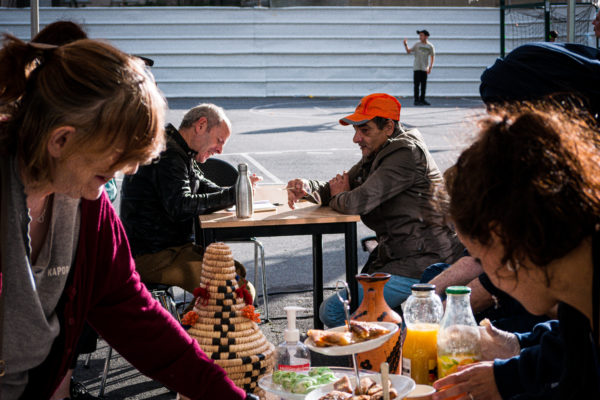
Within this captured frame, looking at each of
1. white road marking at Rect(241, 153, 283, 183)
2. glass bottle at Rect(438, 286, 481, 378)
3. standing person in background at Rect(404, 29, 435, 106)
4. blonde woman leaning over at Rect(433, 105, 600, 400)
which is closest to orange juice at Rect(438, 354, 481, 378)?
glass bottle at Rect(438, 286, 481, 378)

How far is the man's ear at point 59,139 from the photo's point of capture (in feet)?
5.07

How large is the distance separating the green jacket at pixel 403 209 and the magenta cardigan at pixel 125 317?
6.66 ft

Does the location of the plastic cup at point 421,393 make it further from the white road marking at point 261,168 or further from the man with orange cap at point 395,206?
the white road marking at point 261,168

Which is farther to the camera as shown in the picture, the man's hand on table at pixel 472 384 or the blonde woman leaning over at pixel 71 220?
the man's hand on table at pixel 472 384

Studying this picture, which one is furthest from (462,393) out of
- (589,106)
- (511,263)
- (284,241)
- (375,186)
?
(284,241)

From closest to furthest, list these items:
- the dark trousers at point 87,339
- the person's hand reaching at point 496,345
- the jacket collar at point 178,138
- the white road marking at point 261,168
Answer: the person's hand reaching at point 496,345, the dark trousers at point 87,339, the jacket collar at point 178,138, the white road marking at point 261,168

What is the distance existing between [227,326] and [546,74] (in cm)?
129

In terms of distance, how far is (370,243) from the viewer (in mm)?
4562

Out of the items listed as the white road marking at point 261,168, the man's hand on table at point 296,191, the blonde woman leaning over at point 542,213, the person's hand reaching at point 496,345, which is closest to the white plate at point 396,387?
the person's hand reaching at point 496,345

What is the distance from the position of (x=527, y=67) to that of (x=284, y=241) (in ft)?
17.9

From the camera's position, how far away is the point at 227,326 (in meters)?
2.51

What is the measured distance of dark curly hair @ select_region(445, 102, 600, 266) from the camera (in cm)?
120

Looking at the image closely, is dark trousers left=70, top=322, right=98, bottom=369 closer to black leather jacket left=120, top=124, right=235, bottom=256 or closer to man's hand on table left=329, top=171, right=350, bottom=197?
black leather jacket left=120, top=124, right=235, bottom=256

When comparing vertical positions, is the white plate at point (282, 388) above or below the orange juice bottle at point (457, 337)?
below
